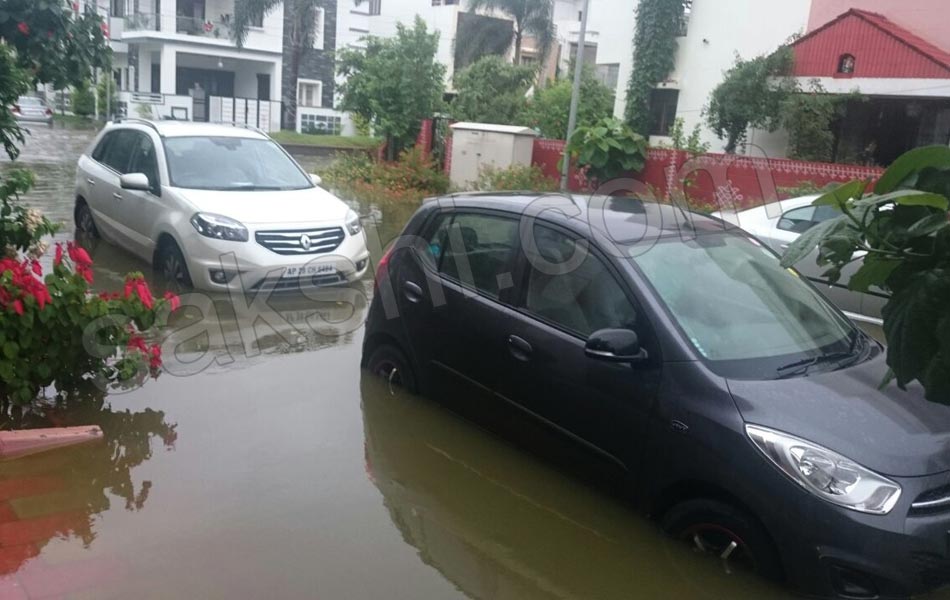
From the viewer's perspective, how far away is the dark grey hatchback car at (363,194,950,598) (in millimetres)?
3660

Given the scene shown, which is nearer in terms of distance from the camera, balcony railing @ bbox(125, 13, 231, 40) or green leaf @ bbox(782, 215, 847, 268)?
green leaf @ bbox(782, 215, 847, 268)

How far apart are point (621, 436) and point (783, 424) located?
2.70 feet

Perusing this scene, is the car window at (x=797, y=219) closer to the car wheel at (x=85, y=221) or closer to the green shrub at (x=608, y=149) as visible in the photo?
the green shrub at (x=608, y=149)

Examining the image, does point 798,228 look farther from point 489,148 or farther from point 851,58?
point 851,58

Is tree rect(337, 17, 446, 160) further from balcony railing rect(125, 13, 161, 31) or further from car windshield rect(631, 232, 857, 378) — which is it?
balcony railing rect(125, 13, 161, 31)

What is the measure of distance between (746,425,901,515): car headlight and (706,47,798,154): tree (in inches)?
761

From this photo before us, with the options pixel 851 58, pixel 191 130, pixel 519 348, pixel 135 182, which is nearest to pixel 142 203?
pixel 135 182

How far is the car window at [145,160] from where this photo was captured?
30.2 ft

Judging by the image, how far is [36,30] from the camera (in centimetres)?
660

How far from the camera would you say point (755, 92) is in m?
22.1

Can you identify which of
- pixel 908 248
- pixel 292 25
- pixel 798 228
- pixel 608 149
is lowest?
pixel 798 228

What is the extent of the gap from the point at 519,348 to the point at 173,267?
204 inches

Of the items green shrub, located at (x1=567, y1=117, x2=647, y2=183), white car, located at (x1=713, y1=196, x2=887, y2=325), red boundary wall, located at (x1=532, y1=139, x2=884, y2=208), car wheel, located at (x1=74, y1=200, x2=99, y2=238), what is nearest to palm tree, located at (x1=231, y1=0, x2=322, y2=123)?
red boundary wall, located at (x1=532, y1=139, x2=884, y2=208)

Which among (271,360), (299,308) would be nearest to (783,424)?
(271,360)
